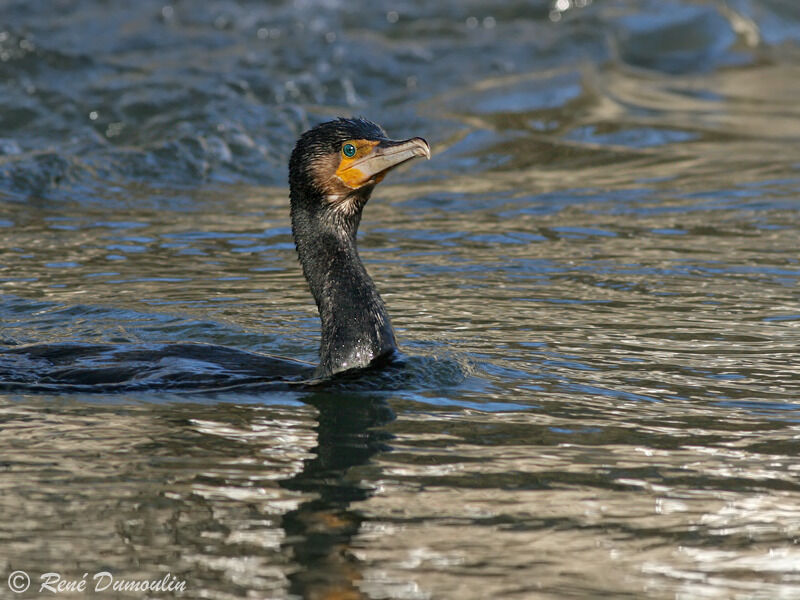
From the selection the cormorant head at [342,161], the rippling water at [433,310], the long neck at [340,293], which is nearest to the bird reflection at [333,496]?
the rippling water at [433,310]

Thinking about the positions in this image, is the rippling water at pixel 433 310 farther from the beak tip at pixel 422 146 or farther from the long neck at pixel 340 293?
the beak tip at pixel 422 146

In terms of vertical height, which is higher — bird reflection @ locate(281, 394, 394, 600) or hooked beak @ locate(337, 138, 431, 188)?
hooked beak @ locate(337, 138, 431, 188)

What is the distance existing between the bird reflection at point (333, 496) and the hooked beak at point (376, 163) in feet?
3.27

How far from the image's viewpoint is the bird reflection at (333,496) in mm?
3699

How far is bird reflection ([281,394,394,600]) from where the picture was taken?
3.70 meters

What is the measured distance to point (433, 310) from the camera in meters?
7.36

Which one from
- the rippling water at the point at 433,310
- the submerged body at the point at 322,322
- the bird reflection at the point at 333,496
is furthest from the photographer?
the submerged body at the point at 322,322

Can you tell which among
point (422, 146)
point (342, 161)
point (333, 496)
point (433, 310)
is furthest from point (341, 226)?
point (333, 496)

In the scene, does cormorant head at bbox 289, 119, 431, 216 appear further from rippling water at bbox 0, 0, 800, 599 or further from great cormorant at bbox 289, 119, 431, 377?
rippling water at bbox 0, 0, 800, 599

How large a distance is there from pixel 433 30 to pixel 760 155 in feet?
23.3

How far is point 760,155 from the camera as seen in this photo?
1198 centimetres

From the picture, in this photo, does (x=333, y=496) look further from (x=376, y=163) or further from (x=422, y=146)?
(x=376, y=163)

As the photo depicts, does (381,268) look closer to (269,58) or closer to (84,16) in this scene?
(269,58)

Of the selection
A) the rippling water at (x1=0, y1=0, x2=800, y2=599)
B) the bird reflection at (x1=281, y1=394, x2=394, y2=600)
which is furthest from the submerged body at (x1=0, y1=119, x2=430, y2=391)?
the bird reflection at (x1=281, y1=394, x2=394, y2=600)
